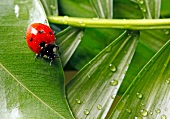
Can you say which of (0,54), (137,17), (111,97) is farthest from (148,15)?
(0,54)

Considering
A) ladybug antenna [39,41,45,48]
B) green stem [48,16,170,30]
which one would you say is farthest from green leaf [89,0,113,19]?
ladybug antenna [39,41,45,48]

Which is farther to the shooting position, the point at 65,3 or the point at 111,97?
the point at 65,3

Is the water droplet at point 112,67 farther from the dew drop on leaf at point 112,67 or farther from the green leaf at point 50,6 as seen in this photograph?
the green leaf at point 50,6

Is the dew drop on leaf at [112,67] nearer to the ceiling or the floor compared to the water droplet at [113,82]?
nearer to the ceiling

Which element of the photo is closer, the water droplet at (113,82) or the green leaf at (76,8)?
the water droplet at (113,82)

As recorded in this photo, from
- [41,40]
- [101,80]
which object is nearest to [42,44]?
[41,40]

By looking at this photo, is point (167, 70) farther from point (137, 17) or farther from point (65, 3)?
point (65, 3)

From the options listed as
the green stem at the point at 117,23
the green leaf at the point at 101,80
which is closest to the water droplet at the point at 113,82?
the green leaf at the point at 101,80
